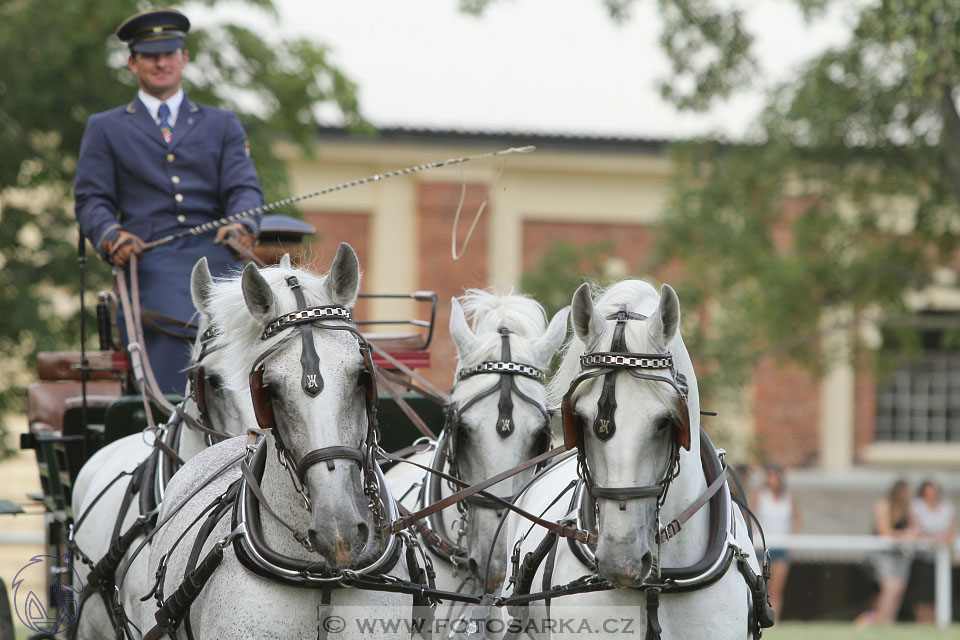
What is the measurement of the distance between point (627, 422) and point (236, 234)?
259 cm

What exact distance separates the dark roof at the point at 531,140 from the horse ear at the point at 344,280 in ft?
48.3

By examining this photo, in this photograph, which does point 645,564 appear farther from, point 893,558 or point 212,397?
point 893,558

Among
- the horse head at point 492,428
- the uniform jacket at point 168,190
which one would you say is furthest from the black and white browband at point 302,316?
the uniform jacket at point 168,190

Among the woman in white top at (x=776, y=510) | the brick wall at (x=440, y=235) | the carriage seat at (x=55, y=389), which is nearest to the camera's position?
the carriage seat at (x=55, y=389)

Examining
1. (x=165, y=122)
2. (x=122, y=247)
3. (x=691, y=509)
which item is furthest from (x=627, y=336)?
(x=165, y=122)

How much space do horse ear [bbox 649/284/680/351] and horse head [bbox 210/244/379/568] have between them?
3.02 ft

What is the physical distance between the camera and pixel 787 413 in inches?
760

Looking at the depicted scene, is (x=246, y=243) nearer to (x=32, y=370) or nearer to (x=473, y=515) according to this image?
(x=473, y=515)

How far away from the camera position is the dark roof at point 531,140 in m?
18.5

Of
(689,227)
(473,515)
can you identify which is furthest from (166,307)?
(689,227)

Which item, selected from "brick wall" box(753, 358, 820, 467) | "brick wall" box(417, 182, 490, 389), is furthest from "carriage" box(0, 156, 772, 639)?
"brick wall" box(753, 358, 820, 467)

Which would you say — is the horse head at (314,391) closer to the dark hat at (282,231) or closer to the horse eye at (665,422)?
the horse eye at (665,422)

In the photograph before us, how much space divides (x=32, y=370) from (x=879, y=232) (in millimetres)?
9200

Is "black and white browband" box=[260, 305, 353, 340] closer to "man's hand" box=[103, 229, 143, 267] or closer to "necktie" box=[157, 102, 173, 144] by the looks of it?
"man's hand" box=[103, 229, 143, 267]
